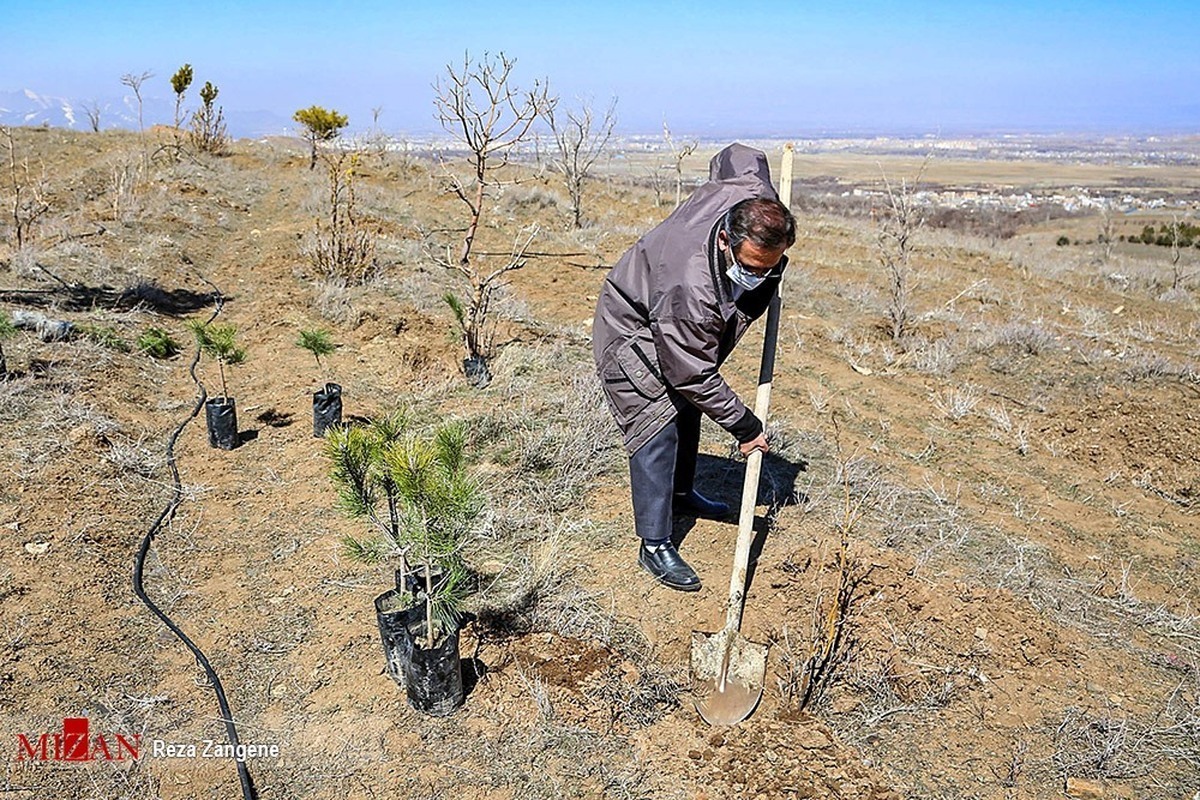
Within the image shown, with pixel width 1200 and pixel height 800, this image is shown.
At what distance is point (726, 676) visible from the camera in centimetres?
240

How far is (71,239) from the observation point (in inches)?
300

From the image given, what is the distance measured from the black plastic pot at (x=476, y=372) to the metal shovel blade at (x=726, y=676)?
109 inches

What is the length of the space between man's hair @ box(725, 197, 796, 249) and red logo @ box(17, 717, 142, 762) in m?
2.31

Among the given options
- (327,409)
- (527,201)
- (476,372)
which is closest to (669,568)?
(327,409)

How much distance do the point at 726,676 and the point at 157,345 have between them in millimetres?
4303

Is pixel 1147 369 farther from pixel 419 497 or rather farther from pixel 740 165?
pixel 419 497

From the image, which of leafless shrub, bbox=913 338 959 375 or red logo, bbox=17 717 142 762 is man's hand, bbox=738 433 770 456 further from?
leafless shrub, bbox=913 338 959 375

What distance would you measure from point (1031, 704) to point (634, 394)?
5.40ft

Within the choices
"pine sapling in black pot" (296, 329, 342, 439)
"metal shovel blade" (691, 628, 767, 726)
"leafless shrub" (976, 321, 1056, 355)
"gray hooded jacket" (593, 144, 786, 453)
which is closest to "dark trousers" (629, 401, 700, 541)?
"gray hooded jacket" (593, 144, 786, 453)

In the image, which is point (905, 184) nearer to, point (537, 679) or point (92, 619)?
point (537, 679)

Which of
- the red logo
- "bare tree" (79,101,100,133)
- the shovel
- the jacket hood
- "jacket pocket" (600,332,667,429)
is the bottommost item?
the red logo

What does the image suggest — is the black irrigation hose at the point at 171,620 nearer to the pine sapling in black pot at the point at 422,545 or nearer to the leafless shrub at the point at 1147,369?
the pine sapling in black pot at the point at 422,545

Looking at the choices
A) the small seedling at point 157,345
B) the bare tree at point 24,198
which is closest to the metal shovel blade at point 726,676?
the small seedling at point 157,345

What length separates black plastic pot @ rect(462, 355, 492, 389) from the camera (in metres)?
4.93
